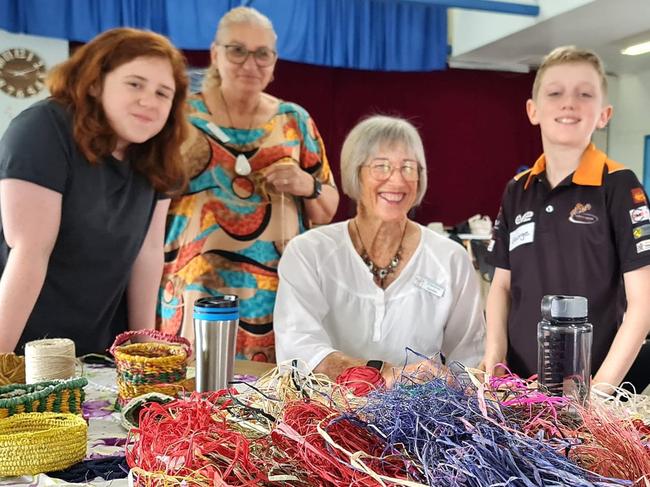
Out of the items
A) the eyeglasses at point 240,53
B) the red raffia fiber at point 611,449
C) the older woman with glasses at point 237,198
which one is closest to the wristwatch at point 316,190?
the older woman with glasses at point 237,198

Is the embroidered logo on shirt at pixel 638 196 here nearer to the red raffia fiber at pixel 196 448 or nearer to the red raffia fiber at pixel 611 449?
the red raffia fiber at pixel 611 449

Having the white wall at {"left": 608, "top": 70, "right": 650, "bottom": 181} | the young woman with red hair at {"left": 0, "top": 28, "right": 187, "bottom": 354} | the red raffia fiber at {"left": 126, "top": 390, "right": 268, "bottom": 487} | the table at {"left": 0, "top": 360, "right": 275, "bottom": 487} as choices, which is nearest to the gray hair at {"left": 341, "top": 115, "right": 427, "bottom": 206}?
the young woman with red hair at {"left": 0, "top": 28, "right": 187, "bottom": 354}

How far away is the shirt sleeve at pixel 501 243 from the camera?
1.88 meters

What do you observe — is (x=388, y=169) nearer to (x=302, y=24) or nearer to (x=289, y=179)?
(x=289, y=179)

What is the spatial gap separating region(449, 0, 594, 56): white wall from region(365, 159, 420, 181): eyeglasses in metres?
3.93

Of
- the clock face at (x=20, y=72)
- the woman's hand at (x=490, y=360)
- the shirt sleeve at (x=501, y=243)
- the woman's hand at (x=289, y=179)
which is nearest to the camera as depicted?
the woman's hand at (x=490, y=360)

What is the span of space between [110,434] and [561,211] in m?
1.27

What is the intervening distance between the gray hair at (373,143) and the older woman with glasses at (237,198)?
0.97ft

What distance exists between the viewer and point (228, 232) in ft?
6.95

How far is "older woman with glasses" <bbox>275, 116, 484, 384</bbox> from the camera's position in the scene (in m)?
1.75

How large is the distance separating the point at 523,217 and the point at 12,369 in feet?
4.44

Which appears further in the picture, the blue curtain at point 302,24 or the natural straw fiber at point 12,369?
the blue curtain at point 302,24

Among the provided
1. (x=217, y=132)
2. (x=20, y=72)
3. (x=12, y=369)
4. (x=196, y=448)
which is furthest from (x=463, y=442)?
(x=20, y=72)

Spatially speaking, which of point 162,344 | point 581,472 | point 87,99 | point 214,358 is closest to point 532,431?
point 581,472
